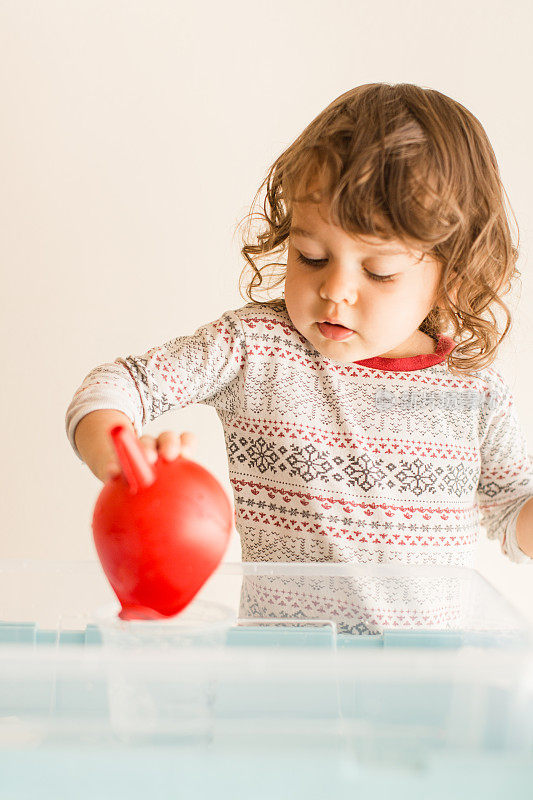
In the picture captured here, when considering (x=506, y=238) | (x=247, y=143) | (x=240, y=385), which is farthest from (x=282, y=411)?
(x=247, y=143)

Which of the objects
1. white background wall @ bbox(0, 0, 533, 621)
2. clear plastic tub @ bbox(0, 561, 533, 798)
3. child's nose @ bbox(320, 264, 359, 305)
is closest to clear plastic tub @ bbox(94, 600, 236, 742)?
clear plastic tub @ bbox(0, 561, 533, 798)

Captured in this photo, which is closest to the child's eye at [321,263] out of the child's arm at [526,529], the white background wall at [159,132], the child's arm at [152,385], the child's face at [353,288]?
the child's face at [353,288]

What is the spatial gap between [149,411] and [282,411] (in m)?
0.13

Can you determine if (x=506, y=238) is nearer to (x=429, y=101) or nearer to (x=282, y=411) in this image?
(x=429, y=101)

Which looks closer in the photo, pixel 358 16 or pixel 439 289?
pixel 439 289

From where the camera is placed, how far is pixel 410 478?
804 mm

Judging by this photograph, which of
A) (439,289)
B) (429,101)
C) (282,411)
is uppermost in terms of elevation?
(429,101)

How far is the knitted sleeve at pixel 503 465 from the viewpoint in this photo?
0.82 m

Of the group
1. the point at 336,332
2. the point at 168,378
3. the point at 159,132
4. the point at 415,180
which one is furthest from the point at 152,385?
the point at 159,132

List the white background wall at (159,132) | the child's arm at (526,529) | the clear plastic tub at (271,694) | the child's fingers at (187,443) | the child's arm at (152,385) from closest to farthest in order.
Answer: the clear plastic tub at (271,694), the child's fingers at (187,443), the child's arm at (152,385), the child's arm at (526,529), the white background wall at (159,132)

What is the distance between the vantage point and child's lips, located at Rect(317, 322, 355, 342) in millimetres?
732

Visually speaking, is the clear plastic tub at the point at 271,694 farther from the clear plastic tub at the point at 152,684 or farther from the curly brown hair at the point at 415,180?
the curly brown hair at the point at 415,180

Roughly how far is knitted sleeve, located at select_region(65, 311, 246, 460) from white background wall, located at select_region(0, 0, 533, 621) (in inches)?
17.3

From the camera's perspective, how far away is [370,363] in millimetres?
829
